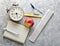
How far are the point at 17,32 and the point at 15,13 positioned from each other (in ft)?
0.48

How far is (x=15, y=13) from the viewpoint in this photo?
4.47ft

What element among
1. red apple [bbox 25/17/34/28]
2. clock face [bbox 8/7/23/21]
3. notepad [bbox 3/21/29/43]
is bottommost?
notepad [bbox 3/21/29/43]

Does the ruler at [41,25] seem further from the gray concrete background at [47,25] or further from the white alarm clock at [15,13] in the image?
the white alarm clock at [15,13]

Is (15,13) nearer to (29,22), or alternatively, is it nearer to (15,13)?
(15,13)

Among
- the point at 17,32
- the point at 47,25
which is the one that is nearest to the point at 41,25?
the point at 47,25

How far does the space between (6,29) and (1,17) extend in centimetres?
11

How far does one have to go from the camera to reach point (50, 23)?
139cm

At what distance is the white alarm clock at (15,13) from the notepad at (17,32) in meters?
0.04

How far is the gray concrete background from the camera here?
1328mm

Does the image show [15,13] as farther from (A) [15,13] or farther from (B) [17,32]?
(B) [17,32]

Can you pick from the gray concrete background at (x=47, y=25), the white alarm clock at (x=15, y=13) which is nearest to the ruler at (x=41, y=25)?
the gray concrete background at (x=47, y=25)

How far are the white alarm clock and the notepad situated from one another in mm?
44

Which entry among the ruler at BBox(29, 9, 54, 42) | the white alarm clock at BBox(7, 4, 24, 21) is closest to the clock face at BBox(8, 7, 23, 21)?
the white alarm clock at BBox(7, 4, 24, 21)

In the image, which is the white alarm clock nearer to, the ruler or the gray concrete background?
the gray concrete background
